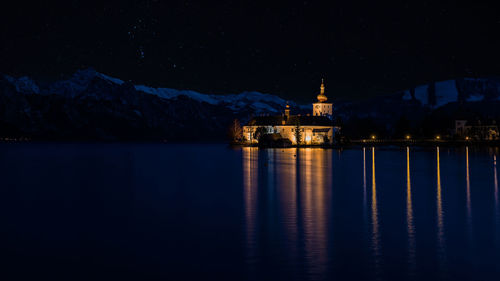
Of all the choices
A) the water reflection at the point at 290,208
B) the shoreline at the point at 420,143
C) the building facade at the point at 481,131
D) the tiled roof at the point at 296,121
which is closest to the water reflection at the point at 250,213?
the water reflection at the point at 290,208

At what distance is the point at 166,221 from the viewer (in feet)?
93.5

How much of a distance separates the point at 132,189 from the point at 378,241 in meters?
27.9

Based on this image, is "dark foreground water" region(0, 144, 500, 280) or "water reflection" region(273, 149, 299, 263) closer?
"dark foreground water" region(0, 144, 500, 280)

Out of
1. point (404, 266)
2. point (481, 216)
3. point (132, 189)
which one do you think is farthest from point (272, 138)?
point (404, 266)

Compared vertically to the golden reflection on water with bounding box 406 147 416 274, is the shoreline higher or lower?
higher

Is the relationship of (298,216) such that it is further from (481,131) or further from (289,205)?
(481,131)

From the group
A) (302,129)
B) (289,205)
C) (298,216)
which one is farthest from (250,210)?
(302,129)

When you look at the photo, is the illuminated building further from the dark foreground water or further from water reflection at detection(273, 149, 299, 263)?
the dark foreground water

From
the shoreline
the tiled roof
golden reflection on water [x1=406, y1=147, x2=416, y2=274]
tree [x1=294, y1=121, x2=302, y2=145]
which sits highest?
the tiled roof

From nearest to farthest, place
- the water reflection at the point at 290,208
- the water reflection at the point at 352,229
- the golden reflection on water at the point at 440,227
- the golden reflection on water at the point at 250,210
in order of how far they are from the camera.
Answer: the water reflection at the point at 352,229 → the golden reflection on water at the point at 440,227 → the golden reflection on water at the point at 250,210 → the water reflection at the point at 290,208

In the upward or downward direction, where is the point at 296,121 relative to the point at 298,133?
upward

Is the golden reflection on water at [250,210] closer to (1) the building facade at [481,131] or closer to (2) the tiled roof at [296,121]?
(2) the tiled roof at [296,121]

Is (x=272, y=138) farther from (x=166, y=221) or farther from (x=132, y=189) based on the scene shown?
(x=166, y=221)

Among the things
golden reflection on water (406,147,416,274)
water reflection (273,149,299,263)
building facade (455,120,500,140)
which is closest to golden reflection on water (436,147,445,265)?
golden reflection on water (406,147,416,274)
